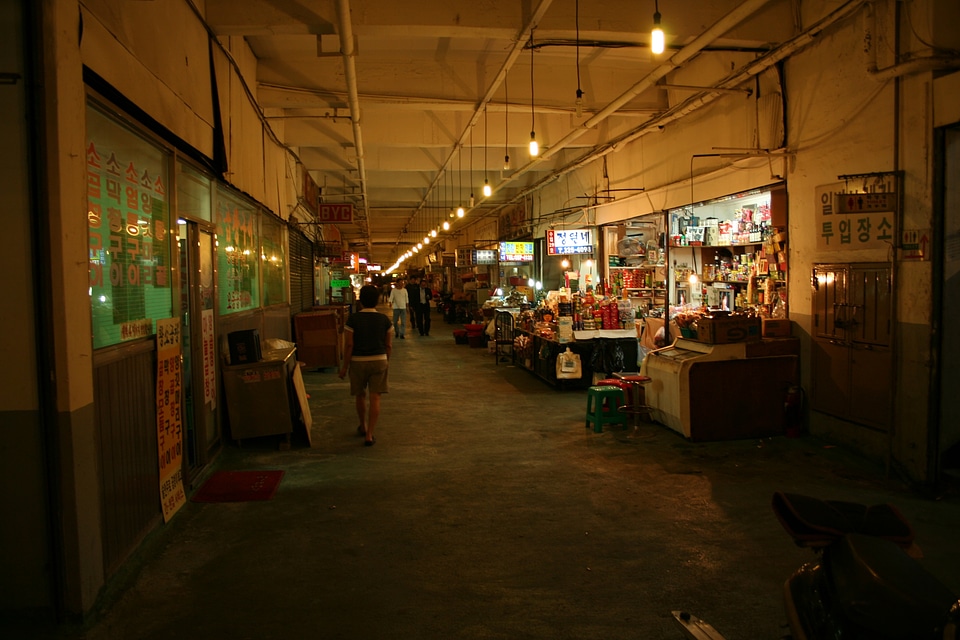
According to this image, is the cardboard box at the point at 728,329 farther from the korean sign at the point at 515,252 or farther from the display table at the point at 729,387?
the korean sign at the point at 515,252

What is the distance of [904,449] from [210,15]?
8.80 metres

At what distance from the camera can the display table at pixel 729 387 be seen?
307 inches

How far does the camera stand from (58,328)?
11.2ft

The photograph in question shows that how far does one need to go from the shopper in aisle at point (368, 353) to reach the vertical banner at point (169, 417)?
2.55 meters

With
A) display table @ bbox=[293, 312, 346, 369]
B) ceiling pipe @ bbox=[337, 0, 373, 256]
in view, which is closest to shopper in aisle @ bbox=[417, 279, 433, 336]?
display table @ bbox=[293, 312, 346, 369]

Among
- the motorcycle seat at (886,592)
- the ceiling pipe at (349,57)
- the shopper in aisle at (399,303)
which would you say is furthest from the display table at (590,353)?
the shopper in aisle at (399,303)

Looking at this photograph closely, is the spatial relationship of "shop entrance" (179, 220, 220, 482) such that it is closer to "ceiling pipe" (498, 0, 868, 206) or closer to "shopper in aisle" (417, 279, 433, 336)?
"ceiling pipe" (498, 0, 868, 206)

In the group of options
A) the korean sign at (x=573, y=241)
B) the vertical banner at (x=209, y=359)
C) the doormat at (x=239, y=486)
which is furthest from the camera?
the korean sign at (x=573, y=241)

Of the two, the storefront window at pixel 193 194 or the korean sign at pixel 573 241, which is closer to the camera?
the storefront window at pixel 193 194

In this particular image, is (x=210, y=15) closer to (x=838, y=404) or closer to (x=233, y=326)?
(x=233, y=326)

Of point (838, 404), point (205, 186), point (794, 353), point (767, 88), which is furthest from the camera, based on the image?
point (767, 88)

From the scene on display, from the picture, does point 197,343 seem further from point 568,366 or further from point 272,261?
point 568,366

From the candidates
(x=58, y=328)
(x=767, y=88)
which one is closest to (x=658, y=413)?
(x=767, y=88)

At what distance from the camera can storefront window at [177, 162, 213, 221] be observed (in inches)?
229
